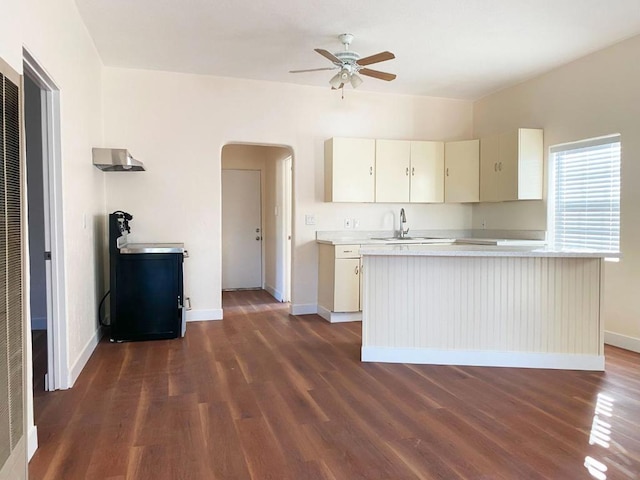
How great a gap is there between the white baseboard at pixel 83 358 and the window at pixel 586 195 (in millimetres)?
4224

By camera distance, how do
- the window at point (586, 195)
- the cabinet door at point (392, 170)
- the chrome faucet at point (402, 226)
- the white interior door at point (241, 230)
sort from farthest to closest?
the white interior door at point (241, 230) < the chrome faucet at point (402, 226) < the cabinet door at point (392, 170) < the window at point (586, 195)

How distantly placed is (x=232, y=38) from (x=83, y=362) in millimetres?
2917

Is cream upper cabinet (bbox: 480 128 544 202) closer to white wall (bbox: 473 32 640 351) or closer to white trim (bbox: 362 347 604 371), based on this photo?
white wall (bbox: 473 32 640 351)

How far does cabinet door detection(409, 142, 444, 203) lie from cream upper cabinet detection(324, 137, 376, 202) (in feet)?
1.76

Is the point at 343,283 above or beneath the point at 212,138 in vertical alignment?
beneath

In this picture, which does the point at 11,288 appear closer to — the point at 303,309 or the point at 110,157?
the point at 110,157

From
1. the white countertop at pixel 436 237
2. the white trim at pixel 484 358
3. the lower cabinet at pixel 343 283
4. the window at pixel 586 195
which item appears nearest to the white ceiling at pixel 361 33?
the window at pixel 586 195

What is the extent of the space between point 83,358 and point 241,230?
3833 mm

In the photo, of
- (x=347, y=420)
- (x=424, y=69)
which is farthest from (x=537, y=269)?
(x=424, y=69)

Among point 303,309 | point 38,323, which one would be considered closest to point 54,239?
point 38,323

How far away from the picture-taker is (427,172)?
5633 millimetres

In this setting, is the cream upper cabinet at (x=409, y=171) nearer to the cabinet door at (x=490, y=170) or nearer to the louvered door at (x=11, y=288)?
the cabinet door at (x=490, y=170)

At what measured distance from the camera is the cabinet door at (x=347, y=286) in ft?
16.5

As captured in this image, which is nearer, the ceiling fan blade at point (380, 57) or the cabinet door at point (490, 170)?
the ceiling fan blade at point (380, 57)
